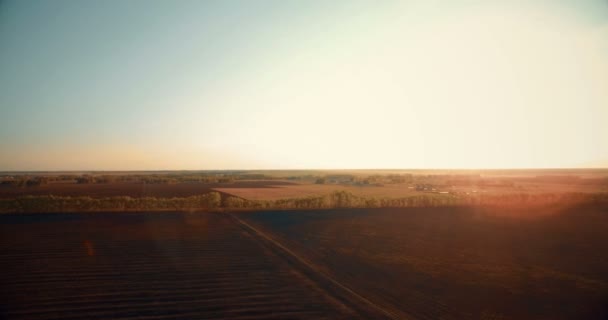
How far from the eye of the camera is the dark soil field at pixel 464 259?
23.9 ft

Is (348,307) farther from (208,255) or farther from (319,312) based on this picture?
(208,255)

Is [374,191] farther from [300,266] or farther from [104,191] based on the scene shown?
[300,266]

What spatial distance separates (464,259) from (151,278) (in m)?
9.24

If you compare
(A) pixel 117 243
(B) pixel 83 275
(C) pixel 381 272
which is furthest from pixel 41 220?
(C) pixel 381 272

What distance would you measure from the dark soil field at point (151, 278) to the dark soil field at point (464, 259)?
1.54 meters

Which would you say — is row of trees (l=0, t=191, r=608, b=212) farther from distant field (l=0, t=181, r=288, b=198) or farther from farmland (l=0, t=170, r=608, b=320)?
distant field (l=0, t=181, r=288, b=198)

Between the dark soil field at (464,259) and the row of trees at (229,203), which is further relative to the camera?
the row of trees at (229,203)

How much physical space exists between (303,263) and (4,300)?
6.85 metres

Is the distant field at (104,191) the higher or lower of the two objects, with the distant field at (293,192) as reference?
higher

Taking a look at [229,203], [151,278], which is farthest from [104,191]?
[151,278]

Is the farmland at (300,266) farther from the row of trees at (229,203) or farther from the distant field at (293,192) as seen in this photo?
the distant field at (293,192)

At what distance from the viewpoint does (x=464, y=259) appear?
11109mm

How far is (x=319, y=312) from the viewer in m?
6.57

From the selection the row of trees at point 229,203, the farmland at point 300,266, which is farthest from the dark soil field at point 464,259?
the row of trees at point 229,203
